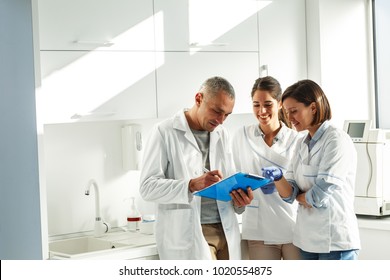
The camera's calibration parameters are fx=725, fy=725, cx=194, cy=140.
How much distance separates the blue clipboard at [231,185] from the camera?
8.93 ft

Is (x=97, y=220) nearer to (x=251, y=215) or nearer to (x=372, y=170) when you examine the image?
(x=251, y=215)

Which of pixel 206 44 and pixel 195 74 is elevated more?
pixel 206 44

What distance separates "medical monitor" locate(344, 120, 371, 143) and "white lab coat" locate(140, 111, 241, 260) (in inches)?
40.7

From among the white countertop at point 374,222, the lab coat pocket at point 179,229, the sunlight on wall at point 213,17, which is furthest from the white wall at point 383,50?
the lab coat pocket at point 179,229

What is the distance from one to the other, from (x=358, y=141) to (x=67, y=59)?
5.01 feet

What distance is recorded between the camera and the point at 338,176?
8.97 feet

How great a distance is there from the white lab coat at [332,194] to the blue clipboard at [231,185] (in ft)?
0.68

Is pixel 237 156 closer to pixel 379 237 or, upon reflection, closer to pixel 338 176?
pixel 338 176

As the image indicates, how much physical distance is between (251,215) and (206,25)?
42.7 inches

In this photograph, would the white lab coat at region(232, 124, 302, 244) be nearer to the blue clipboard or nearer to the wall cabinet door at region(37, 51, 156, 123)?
the blue clipboard

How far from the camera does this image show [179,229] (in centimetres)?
290

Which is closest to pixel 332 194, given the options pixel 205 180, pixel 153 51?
pixel 205 180

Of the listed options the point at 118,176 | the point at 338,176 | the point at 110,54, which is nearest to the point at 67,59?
the point at 110,54

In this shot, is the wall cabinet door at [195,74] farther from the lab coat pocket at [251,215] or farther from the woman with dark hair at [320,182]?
the woman with dark hair at [320,182]
